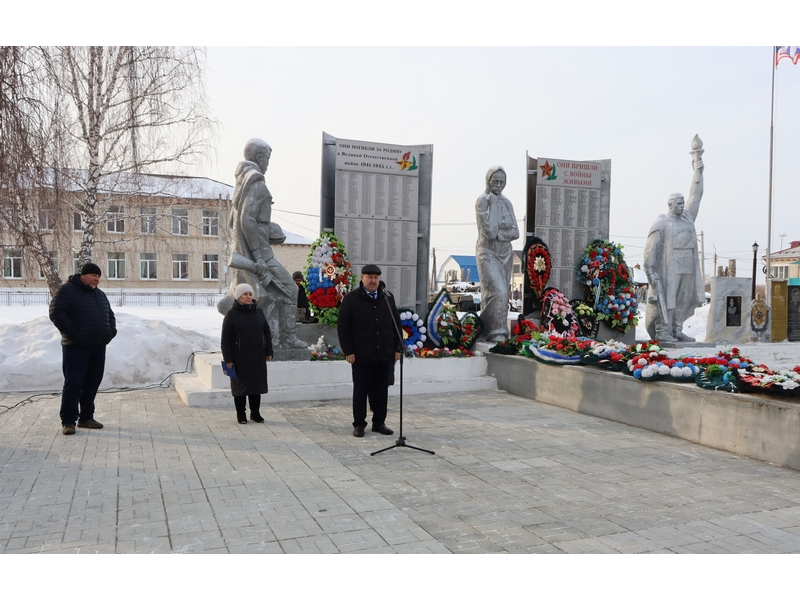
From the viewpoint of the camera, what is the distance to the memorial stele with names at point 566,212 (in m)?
12.1

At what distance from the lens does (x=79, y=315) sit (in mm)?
6852

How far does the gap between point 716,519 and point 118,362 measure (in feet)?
29.6

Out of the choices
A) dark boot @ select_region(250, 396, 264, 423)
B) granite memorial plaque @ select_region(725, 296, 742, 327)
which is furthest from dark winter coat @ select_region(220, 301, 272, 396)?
granite memorial plaque @ select_region(725, 296, 742, 327)

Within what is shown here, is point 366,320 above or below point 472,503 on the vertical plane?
above

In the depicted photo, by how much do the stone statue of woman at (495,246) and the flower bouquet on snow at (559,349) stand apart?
1339 mm

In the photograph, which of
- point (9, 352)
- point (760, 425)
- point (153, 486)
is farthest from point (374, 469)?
point (9, 352)

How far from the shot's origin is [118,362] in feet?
35.1

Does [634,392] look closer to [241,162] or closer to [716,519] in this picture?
[716,519]

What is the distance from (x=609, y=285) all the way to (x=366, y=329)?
6.48 meters

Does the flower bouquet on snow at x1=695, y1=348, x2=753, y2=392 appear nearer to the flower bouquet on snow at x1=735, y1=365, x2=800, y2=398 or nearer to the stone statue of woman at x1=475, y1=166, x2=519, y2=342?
the flower bouquet on snow at x1=735, y1=365, x2=800, y2=398

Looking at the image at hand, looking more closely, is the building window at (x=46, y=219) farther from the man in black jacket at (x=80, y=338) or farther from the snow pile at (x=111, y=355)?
the man in black jacket at (x=80, y=338)

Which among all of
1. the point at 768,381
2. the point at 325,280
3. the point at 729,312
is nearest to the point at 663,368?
the point at 768,381

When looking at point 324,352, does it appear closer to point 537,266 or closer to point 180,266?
point 537,266

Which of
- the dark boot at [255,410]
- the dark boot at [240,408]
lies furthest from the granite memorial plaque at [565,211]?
the dark boot at [240,408]
